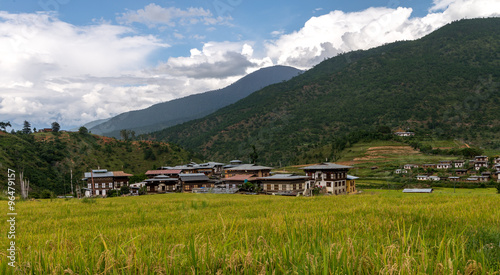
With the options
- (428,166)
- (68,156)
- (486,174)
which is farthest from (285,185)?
(68,156)

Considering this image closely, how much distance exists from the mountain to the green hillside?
39.5 m

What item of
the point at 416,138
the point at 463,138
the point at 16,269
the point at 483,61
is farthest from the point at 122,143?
the point at 483,61

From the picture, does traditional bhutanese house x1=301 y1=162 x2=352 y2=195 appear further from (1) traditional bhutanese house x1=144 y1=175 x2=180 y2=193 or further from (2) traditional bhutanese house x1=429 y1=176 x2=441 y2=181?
(1) traditional bhutanese house x1=144 y1=175 x2=180 y2=193

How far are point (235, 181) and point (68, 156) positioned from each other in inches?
2328

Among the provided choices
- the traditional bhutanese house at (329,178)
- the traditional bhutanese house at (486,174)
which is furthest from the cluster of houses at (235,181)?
the traditional bhutanese house at (486,174)

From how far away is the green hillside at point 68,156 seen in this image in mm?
71438

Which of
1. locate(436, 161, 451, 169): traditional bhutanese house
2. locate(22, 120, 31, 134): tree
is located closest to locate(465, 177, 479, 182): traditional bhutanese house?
locate(436, 161, 451, 169): traditional bhutanese house

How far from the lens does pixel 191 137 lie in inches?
7702

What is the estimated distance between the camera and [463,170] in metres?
70.1

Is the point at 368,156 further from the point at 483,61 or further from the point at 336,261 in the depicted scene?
the point at 483,61

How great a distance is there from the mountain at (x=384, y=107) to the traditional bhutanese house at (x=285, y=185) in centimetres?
4783

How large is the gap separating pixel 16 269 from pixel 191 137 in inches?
7779

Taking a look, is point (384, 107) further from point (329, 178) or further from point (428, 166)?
point (329, 178)

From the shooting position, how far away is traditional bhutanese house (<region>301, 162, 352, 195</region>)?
55750mm
